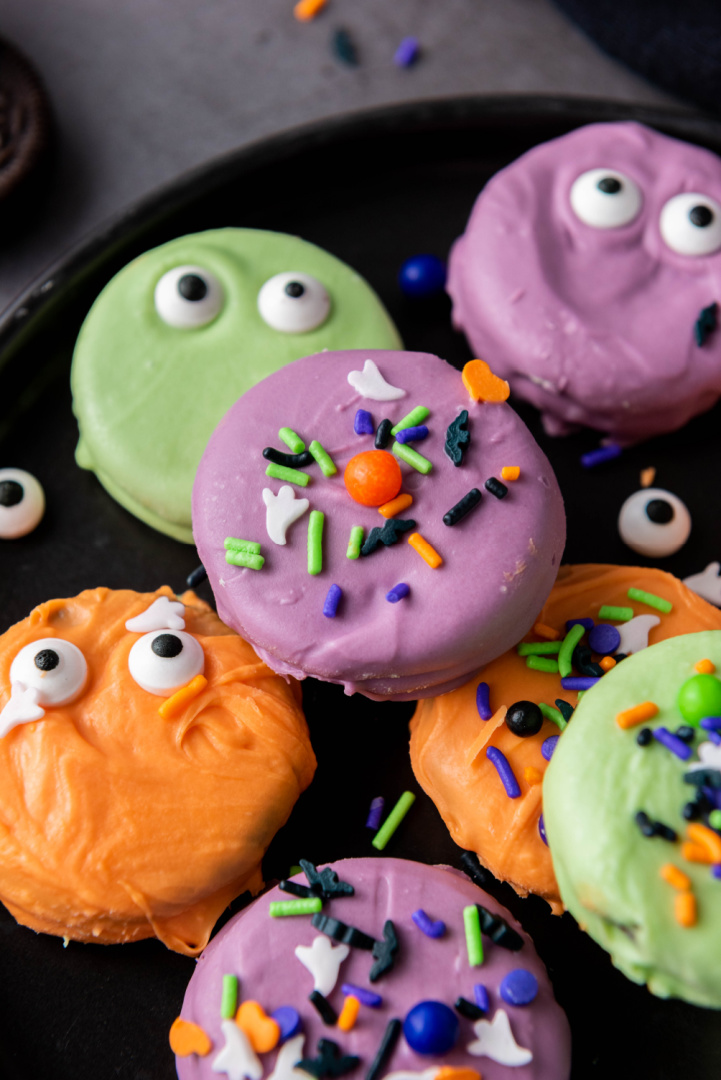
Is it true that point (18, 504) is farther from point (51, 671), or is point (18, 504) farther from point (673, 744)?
point (673, 744)

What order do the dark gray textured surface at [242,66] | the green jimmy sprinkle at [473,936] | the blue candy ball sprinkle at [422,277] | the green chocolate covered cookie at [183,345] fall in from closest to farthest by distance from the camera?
the green jimmy sprinkle at [473,936] → the green chocolate covered cookie at [183,345] → the blue candy ball sprinkle at [422,277] → the dark gray textured surface at [242,66]

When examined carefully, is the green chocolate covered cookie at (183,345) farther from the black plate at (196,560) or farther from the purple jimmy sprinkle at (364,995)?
the purple jimmy sprinkle at (364,995)

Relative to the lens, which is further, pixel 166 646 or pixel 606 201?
pixel 606 201

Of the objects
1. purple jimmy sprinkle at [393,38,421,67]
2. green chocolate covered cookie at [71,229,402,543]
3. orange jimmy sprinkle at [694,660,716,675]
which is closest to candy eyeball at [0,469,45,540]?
green chocolate covered cookie at [71,229,402,543]

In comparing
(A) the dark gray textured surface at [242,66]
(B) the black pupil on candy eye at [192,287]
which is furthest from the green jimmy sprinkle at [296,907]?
(A) the dark gray textured surface at [242,66]

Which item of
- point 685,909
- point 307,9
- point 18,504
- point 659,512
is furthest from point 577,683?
point 307,9

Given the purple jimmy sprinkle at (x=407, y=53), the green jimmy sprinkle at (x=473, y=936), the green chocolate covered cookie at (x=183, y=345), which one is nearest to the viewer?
the green jimmy sprinkle at (x=473, y=936)

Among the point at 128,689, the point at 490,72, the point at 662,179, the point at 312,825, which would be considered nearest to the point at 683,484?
the point at 662,179

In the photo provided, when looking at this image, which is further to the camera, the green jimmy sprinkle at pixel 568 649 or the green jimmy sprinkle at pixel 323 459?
the green jimmy sprinkle at pixel 568 649
